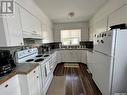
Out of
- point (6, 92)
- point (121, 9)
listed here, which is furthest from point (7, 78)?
point (121, 9)

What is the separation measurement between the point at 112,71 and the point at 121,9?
55.2 inches

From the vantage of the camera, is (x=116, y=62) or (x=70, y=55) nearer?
(x=116, y=62)

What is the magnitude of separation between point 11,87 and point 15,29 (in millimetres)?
970

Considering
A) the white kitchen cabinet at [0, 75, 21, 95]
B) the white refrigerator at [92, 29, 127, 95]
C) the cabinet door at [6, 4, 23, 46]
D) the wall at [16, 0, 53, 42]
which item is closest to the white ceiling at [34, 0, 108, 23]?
the wall at [16, 0, 53, 42]

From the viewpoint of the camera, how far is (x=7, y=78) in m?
1.14

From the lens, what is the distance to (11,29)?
1.44 meters

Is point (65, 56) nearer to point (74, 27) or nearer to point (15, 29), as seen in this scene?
point (74, 27)

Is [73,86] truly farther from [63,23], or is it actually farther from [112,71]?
[63,23]

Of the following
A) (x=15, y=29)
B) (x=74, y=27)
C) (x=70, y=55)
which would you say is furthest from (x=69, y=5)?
(x=70, y=55)

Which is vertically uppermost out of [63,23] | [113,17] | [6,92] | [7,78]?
[63,23]

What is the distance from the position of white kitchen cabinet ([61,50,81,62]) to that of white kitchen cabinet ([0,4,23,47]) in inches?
126

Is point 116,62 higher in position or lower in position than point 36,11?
lower

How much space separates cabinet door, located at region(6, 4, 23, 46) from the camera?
1417 millimetres

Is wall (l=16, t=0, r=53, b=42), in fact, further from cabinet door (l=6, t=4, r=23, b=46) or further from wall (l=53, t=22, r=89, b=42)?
wall (l=53, t=22, r=89, b=42)
